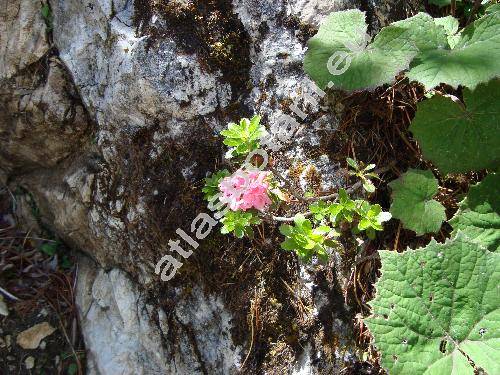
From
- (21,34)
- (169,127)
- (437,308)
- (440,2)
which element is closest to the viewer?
(437,308)

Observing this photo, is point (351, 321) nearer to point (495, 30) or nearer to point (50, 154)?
point (495, 30)

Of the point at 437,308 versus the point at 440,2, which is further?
the point at 440,2

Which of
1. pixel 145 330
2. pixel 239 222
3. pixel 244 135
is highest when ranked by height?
pixel 244 135

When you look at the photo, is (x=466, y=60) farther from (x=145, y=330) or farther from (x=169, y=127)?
(x=145, y=330)

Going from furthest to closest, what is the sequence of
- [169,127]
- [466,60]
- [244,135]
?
1. [169,127]
2. [244,135]
3. [466,60]

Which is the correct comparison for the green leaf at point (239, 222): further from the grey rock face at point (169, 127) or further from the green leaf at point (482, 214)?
the green leaf at point (482, 214)

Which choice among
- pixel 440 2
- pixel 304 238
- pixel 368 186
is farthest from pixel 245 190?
pixel 440 2

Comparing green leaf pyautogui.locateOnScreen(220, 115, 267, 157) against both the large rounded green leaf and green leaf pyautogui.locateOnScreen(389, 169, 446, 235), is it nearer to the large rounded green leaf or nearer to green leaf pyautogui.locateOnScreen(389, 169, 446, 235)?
the large rounded green leaf
